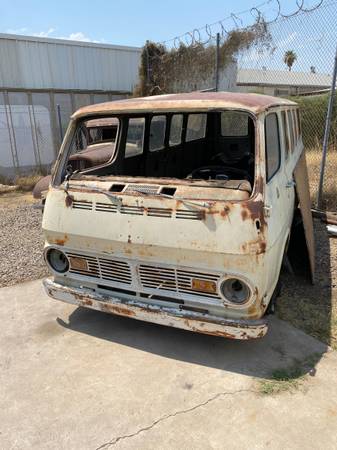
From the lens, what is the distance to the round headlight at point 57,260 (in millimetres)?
3404

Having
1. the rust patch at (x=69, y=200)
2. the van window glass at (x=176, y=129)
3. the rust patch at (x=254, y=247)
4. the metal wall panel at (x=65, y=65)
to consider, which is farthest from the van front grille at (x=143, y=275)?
the metal wall panel at (x=65, y=65)

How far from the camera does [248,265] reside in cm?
265

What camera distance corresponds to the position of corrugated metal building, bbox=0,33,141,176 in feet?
37.8

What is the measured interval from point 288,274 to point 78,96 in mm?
10524

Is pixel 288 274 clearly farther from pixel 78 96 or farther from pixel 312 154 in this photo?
pixel 78 96

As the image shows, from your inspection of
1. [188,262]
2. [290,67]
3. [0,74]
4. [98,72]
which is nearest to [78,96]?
[98,72]

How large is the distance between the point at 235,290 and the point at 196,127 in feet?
9.45

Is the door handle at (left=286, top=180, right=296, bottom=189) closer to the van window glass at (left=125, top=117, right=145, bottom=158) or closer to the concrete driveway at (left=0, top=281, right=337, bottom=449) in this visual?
the concrete driveway at (left=0, top=281, right=337, bottom=449)

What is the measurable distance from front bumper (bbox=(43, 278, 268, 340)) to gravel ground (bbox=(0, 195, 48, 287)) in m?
1.53

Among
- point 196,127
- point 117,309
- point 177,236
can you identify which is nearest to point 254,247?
point 177,236

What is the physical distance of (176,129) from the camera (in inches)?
183

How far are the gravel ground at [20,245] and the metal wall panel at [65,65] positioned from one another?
206 inches

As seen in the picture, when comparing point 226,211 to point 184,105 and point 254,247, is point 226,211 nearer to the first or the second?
point 254,247

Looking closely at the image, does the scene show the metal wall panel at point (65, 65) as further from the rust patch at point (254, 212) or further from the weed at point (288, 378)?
the weed at point (288, 378)
